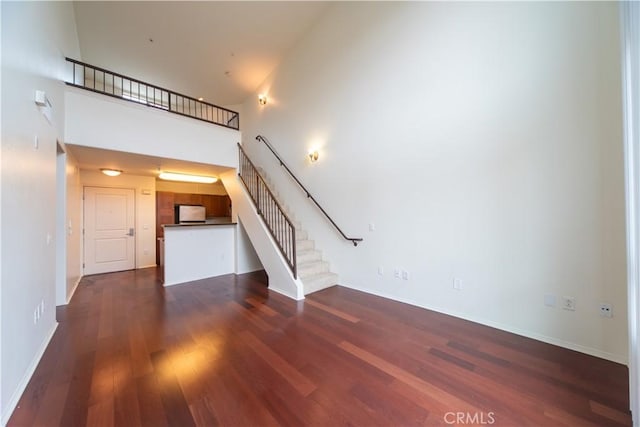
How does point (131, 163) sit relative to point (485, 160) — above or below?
above

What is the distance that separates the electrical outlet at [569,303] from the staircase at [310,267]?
2.86 m

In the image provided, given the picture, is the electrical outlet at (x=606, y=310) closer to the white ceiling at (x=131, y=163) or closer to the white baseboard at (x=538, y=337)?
the white baseboard at (x=538, y=337)

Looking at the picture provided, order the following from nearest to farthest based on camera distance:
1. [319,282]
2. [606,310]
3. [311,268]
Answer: [606,310]
[319,282]
[311,268]

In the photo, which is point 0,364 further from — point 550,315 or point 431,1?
point 431,1

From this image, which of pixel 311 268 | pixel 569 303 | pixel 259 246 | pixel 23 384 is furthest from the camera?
pixel 259 246

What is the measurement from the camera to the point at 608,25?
1.99m

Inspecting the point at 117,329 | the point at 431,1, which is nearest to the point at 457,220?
the point at 431,1

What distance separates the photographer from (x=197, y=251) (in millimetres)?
4770

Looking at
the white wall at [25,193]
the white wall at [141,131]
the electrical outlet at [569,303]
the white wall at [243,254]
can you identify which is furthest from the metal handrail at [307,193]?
the white wall at [25,193]

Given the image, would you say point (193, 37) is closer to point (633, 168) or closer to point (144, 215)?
point (144, 215)

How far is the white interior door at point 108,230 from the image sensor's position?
17.5 feet

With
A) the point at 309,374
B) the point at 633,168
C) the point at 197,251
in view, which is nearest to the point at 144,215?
the point at 197,251

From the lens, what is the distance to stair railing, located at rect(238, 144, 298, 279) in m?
3.77

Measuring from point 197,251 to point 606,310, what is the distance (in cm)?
565
